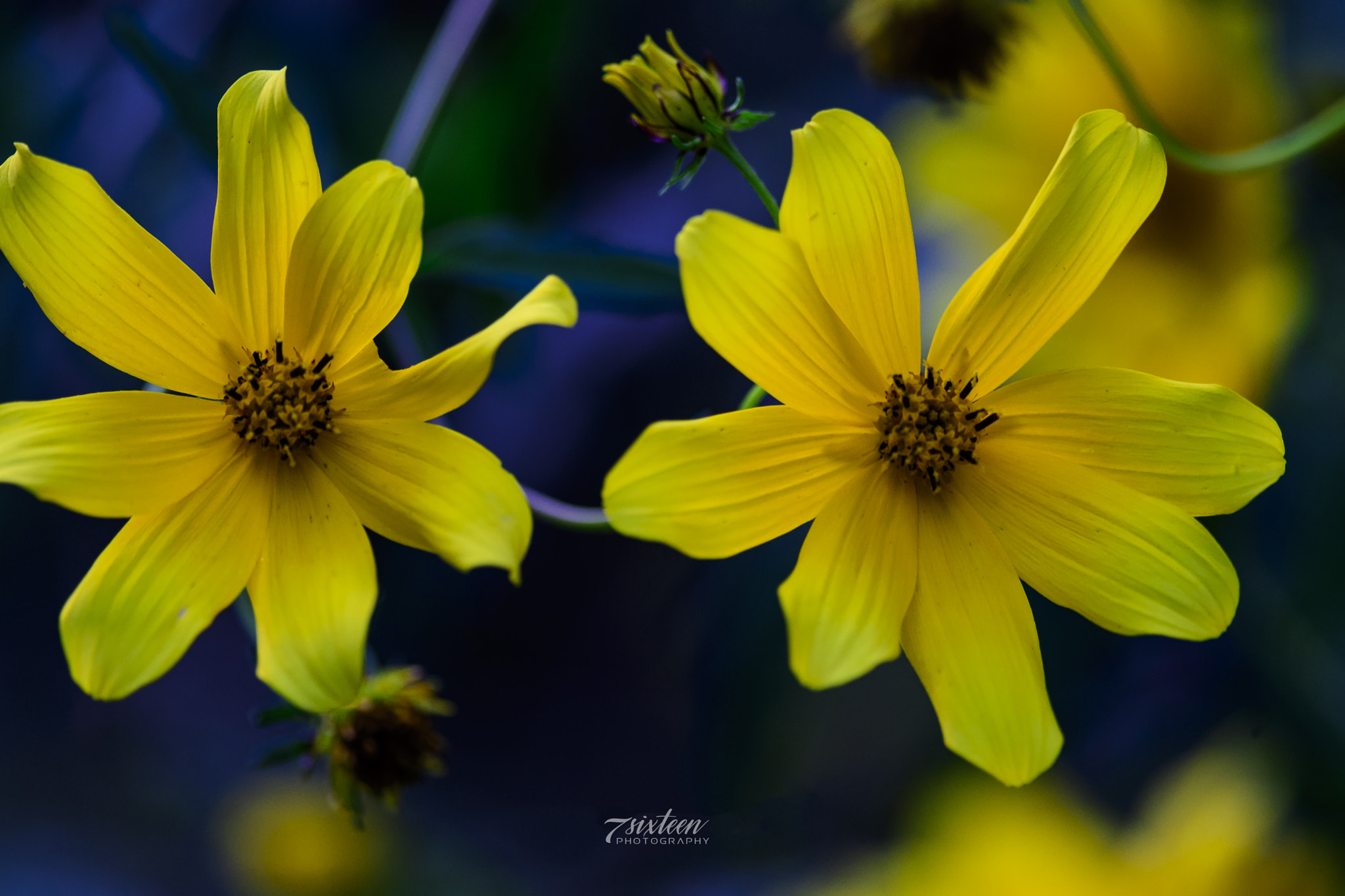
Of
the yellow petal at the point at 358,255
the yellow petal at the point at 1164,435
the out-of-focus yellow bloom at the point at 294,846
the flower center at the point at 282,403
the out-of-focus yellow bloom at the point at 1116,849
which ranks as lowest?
the out-of-focus yellow bloom at the point at 1116,849

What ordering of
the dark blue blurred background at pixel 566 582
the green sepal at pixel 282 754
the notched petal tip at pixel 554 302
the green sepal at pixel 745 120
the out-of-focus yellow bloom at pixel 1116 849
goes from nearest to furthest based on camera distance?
the notched petal tip at pixel 554 302 → the green sepal at pixel 745 120 → the green sepal at pixel 282 754 → the out-of-focus yellow bloom at pixel 1116 849 → the dark blue blurred background at pixel 566 582

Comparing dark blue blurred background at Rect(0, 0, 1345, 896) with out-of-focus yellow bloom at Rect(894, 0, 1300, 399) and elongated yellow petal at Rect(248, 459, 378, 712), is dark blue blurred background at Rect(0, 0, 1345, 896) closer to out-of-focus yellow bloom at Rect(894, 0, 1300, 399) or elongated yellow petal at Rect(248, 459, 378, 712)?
out-of-focus yellow bloom at Rect(894, 0, 1300, 399)

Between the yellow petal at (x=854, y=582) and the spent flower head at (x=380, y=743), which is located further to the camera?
the spent flower head at (x=380, y=743)

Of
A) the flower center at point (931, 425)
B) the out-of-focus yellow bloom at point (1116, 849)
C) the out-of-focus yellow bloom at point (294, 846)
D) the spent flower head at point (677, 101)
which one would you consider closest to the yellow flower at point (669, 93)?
the spent flower head at point (677, 101)

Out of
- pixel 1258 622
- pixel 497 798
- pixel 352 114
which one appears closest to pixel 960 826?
pixel 1258 622

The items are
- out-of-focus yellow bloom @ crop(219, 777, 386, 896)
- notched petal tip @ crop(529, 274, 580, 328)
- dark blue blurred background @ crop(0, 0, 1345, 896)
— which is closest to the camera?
notched petal tip @ crop(529, 274, 580, 328)

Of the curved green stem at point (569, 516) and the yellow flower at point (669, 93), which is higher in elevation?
the yellow flower at point (669, 93)

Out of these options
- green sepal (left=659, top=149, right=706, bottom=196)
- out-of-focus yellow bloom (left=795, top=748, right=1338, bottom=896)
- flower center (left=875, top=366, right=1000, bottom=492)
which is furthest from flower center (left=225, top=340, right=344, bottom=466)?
out-of-focus yellow bloom (left=795, top=748, right=1338, bottom=896)

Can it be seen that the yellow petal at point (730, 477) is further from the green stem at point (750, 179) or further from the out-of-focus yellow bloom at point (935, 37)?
the out-of-focus yellow bloom at point (935, 37)
